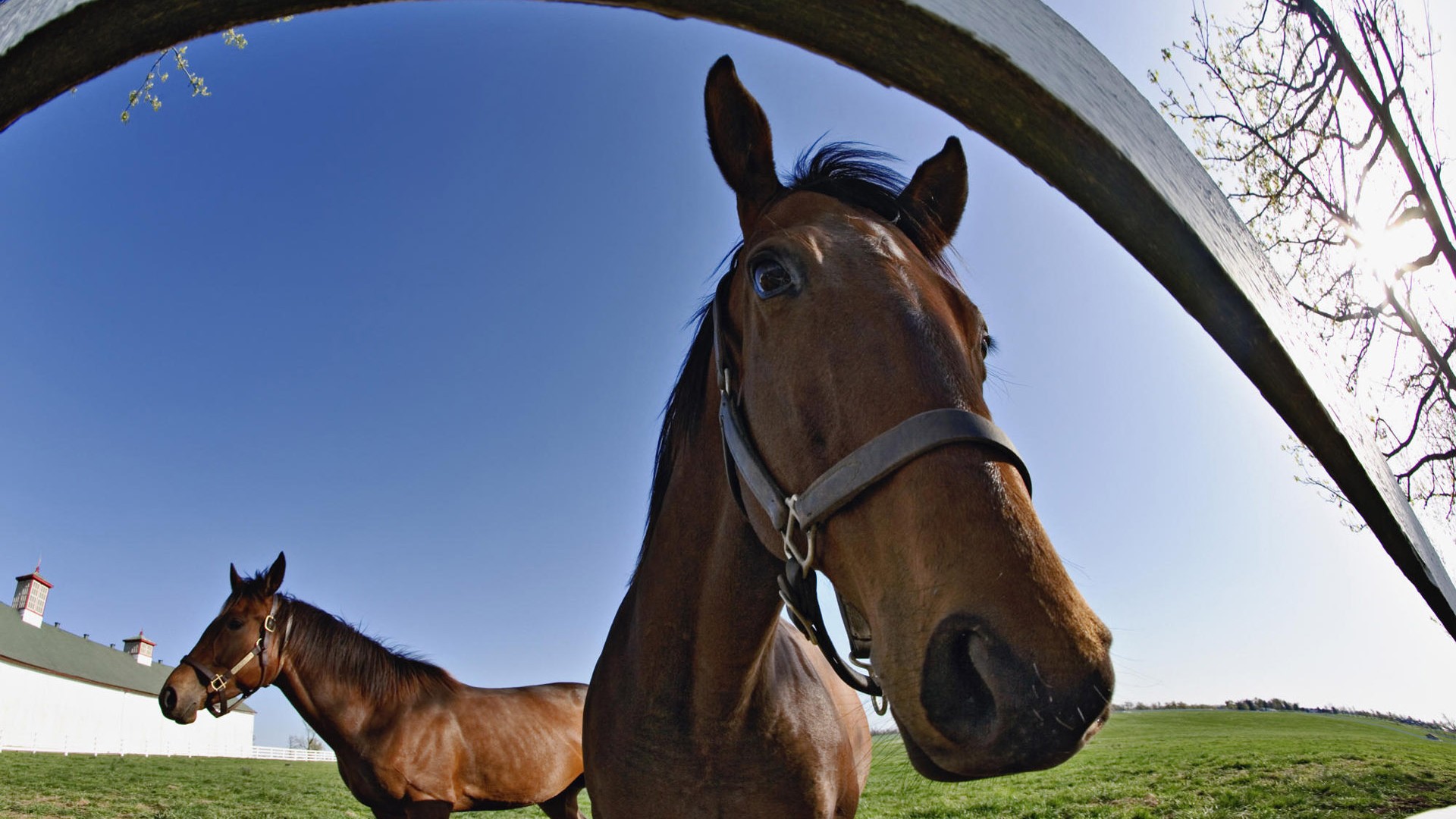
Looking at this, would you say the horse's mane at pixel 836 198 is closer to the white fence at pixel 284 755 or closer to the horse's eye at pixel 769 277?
the horse's eye at pixel 769 277

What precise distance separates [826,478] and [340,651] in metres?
7.33

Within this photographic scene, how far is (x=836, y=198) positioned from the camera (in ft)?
6.41

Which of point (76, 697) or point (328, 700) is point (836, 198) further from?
point (76, 697)

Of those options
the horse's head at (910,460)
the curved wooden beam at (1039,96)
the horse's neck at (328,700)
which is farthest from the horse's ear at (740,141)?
the horse's neck at (328,700)

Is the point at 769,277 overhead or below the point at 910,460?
overhead

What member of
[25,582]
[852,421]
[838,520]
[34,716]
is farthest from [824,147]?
[25,582]

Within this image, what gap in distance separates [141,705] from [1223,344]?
6183 cm

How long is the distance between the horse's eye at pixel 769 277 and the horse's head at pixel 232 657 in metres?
7.19

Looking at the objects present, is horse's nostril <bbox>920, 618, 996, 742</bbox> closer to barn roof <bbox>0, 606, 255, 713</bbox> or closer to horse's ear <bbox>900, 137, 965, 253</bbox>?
horse's ear <bbox>900, 137, 965, 253</bbox>

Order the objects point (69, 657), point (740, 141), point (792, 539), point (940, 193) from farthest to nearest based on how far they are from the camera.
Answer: point (69, 657), point (940, 193), point (740, 141), point (792, 539)

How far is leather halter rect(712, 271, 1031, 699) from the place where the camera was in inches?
47.1

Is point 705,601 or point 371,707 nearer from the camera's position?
point 705,601

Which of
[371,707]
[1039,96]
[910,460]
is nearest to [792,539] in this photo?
[910,460]

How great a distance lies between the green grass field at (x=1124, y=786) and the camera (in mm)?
9305
